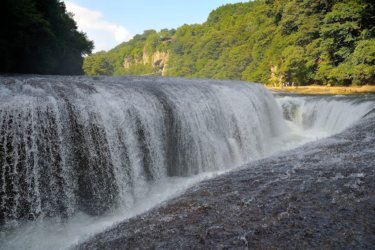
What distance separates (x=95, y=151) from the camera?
7176 mm

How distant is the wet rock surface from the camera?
3111 millimetres

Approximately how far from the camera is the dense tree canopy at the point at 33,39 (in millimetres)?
12211

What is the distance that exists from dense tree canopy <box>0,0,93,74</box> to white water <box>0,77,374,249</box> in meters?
5.03

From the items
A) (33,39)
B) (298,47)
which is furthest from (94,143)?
(298,47)

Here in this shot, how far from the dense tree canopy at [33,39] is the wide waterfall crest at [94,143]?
502cm

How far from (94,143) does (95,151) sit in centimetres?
18

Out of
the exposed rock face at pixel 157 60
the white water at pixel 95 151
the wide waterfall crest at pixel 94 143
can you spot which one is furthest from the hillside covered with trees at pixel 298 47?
the exposed rock face at pixel 157 60

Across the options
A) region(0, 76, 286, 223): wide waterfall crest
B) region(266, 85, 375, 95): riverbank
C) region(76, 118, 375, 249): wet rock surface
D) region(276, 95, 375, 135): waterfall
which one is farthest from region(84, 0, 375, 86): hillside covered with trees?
region(76, 118, 375, 249): wet rock surface

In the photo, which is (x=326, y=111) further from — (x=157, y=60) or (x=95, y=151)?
(x=157, y=60)

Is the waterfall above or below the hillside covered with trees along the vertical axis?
below

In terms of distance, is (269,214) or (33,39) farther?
(33,39)

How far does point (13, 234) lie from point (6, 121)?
2.06 m

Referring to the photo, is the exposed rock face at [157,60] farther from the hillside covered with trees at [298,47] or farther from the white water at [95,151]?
the white water at [95,151]

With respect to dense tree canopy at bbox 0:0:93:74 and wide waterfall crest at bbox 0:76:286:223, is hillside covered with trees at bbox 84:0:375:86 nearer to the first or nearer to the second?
wide waterfall crest at bbox 0:76:286:223
